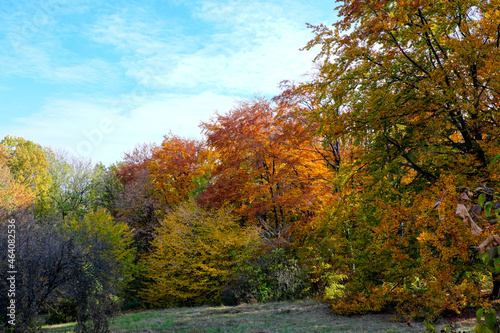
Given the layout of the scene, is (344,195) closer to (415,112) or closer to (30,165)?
(415,112)

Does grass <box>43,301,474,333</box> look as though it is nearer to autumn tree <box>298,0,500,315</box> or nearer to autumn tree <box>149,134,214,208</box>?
autumn tree <box>298,0,500,315</box>

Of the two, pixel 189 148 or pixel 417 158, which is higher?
pixel 189 148

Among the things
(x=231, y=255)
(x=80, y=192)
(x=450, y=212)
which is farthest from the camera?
(x=80, y=192)

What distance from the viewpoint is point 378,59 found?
7.95 metres

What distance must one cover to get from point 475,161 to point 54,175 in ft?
110

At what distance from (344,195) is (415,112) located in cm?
359

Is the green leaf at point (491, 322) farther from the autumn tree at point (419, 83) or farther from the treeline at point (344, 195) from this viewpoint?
the autumn tree at point (419, 83)

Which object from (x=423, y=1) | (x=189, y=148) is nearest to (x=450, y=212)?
(x=423, y=1)

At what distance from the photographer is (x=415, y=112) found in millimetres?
7434

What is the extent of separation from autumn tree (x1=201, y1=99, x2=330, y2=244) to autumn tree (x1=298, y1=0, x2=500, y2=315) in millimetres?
4474

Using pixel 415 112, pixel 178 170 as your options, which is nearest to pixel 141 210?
pixel 178 170

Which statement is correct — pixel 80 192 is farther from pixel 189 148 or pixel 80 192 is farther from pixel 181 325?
pixel 181 325

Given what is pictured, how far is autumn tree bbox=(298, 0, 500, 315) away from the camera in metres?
6.35

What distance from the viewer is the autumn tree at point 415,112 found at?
20.8ft
